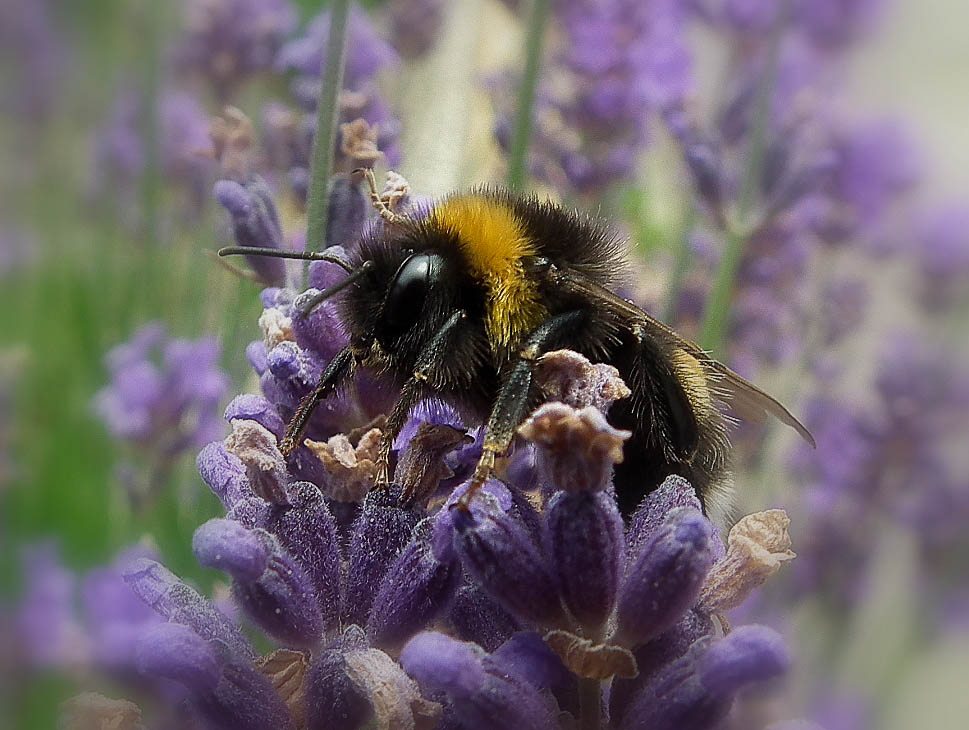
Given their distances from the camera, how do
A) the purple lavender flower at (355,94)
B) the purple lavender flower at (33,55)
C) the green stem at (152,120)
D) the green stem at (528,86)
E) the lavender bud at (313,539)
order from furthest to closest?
the purple lavender flower at (33,55) → the green stem at (152,120) → the green stem at (528,86) → the purple lavender flower at (355,94) → the lavender bud at (313,539)

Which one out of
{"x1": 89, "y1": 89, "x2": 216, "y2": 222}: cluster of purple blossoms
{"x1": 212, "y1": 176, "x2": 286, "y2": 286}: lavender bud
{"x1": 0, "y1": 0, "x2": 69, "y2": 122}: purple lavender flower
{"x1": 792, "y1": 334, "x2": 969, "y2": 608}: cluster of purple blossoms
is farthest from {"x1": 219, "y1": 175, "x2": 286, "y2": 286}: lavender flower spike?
{"x1": 0, "y1": 0, "x2": 69, "y2": 122}: purple lavender flower

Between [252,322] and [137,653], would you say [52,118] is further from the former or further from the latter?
[137,653]

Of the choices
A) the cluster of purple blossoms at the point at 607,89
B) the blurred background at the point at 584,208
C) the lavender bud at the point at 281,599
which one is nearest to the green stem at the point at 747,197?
the blurred background at the point at 584,208

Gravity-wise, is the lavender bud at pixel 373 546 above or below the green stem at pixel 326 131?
below

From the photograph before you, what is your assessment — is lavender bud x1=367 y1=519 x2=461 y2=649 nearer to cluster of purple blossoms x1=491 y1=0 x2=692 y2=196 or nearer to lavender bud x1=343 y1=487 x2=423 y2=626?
lavender bud x1=343 y1=487 x2=423 y2=626

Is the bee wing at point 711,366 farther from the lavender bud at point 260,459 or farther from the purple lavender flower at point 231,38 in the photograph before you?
the purple lavender flower at point 231,38

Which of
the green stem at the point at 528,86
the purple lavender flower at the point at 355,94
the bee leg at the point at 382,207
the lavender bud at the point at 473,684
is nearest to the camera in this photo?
the lavender bud at the point at 473,684

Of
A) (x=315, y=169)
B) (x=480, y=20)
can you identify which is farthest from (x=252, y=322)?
(x=480, y=20)
